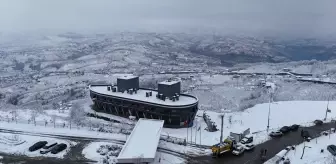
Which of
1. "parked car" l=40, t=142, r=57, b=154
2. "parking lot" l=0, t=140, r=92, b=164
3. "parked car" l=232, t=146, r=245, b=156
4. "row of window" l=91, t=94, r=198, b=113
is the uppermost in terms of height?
"row of window" l=91, t=94, r=198, b=113

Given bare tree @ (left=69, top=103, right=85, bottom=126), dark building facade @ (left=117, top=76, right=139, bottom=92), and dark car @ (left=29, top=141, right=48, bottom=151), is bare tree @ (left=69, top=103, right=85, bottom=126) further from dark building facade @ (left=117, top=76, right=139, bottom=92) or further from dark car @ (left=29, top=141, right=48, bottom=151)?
dark car @ (left=29, top=141, right=48, bottom=151)

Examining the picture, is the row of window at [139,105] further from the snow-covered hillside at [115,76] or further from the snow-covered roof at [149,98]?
the snow-covered hillside at [115,76]

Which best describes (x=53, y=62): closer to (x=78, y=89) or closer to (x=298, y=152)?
(x=78, y=89)

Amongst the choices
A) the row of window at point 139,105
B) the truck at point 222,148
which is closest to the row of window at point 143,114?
the row of window at point 139,105

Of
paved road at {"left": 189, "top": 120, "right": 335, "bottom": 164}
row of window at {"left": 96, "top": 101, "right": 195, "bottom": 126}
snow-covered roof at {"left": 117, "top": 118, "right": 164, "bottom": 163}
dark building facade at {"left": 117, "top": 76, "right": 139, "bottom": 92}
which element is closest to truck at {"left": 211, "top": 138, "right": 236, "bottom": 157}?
paved road at {"left": 189, "top": 120, "right": 335, "bottom": 164}

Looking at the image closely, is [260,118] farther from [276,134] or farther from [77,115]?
[77,115]

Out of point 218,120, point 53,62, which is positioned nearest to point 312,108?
point 218,120

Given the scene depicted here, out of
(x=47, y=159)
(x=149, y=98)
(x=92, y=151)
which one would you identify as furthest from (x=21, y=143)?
(x=149, y=98)
